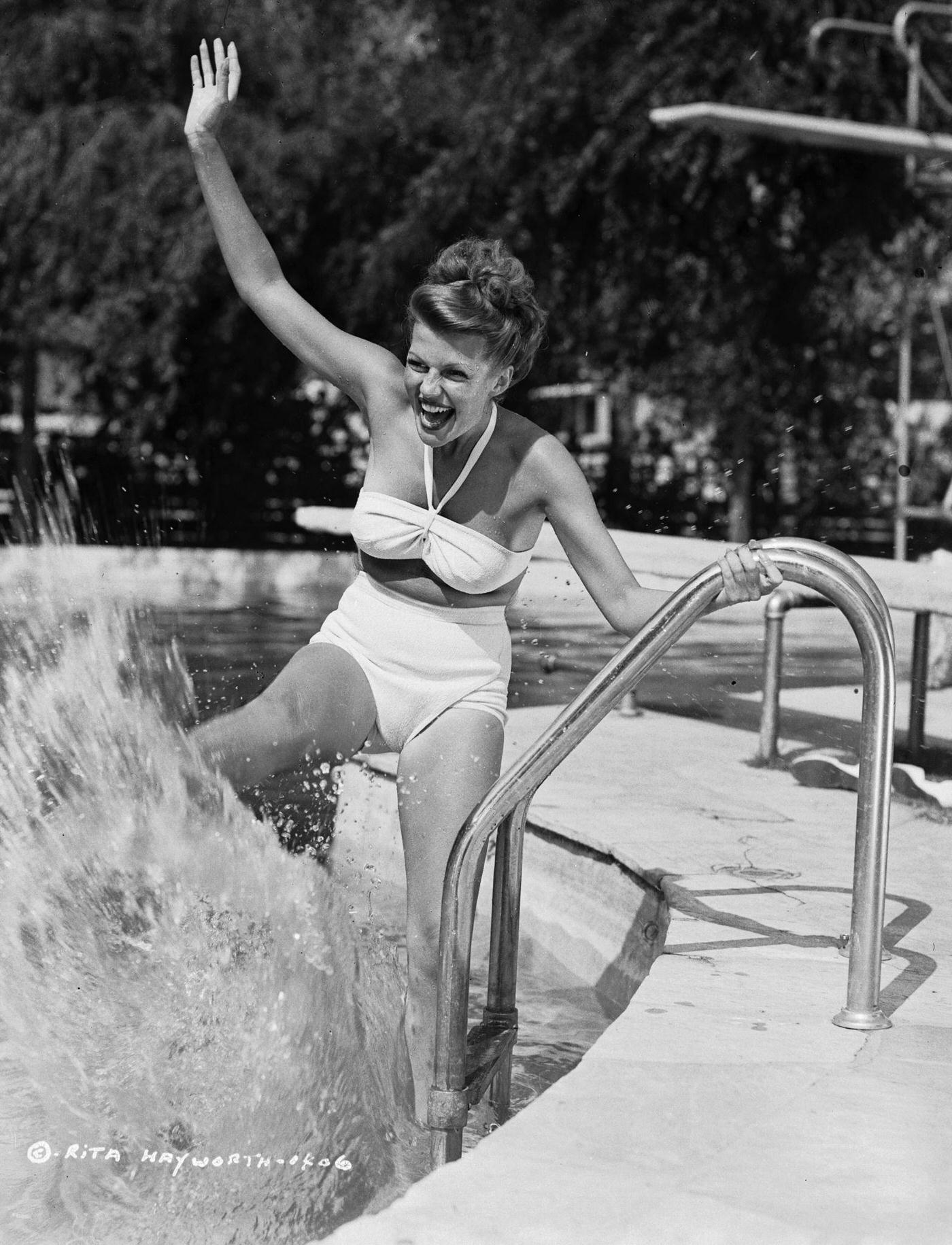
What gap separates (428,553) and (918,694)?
325 cm

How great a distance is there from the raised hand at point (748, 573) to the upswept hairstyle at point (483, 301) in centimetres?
67

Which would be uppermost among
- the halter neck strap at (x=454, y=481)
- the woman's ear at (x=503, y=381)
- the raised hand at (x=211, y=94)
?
the raised hand at (x=211, y=94)

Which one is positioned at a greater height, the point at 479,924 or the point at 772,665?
the point at 772,665

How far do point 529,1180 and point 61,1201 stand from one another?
3.63 ft

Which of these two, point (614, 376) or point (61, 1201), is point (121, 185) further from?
point (61, 1201)

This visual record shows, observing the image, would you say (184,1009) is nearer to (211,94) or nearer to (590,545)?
(590,545)

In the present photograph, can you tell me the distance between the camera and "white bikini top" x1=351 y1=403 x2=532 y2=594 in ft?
10.5

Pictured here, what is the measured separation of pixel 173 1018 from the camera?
3.41m

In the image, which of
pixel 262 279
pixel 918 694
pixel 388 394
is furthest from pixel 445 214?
pixel 388 394

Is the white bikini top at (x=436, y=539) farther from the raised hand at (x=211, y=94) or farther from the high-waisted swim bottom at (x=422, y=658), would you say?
the raised hand at (x=211, y=94)

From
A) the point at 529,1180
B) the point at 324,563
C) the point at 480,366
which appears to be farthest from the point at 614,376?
the point at 529,1180

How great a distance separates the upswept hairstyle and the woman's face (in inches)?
0.9

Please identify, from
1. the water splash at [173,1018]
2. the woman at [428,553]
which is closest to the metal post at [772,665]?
the water splash at [173,1018]

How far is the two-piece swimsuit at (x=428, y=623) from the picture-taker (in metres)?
3.22
